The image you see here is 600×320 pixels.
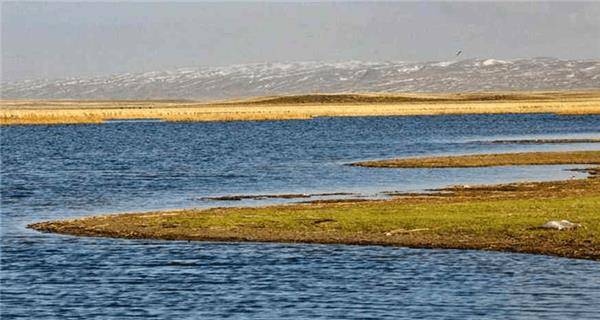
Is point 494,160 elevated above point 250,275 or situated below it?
below

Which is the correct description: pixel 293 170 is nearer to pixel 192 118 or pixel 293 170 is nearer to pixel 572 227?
pixel 572 227

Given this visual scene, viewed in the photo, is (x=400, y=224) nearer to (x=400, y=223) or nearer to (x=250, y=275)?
(x=400, y=223)

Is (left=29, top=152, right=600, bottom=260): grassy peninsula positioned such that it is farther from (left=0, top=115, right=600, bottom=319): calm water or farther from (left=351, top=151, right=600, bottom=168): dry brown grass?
(left=351, top=151, right=600, bottom=168): dry brown grass

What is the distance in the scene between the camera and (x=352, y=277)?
85.5 ft

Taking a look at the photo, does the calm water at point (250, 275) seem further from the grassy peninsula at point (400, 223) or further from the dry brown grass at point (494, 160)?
the dry brown grass at point (494, 160)

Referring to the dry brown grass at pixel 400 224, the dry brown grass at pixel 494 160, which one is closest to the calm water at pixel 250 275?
the dry brown grass at pixel 400 224

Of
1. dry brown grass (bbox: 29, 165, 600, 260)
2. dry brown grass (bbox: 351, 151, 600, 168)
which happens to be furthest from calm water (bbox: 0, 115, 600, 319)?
dry brown grass (bbox: 351, 151, 600, 168)

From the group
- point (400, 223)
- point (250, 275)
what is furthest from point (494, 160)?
point (250, 275)

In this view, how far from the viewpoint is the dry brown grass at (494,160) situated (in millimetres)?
62969

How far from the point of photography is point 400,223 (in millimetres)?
33844

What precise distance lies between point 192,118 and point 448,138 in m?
76.8

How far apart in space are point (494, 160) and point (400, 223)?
1296 inches

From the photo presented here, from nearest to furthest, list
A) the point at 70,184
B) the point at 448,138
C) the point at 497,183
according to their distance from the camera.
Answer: the point at 497,183 → the point at 70,184 → the point at 448,138

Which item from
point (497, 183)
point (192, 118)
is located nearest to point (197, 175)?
point (497, 183)
